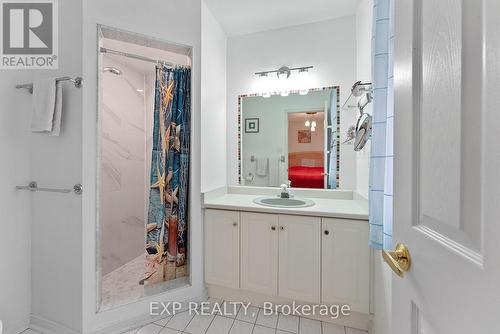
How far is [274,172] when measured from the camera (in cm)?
238

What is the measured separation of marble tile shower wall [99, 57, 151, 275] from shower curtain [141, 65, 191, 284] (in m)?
0.63

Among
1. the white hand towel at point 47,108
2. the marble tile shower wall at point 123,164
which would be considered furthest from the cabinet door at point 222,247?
the white hand towel at point 47,108

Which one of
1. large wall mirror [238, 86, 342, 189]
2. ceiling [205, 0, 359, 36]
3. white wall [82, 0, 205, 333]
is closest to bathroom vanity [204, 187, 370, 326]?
white wall [82, 0, 205, 333]

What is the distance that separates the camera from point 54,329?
5.17 ft

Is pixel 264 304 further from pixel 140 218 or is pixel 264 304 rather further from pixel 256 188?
pixel 140 218

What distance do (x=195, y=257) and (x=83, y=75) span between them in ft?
4.92

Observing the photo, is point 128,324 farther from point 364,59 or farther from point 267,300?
point 364,59

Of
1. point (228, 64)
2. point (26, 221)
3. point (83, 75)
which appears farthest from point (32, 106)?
point (228, 64)

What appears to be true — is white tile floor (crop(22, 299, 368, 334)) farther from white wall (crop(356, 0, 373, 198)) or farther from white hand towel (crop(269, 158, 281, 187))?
white hand towel (crop(269, 158, 281, 187))

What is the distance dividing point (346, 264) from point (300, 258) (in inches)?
12.3

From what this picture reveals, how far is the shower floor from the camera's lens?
1690 mm

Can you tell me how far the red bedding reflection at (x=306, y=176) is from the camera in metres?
→ 2.25

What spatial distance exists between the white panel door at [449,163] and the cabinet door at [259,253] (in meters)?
1.18

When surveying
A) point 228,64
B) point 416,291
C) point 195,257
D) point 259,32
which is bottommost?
point 195,257
